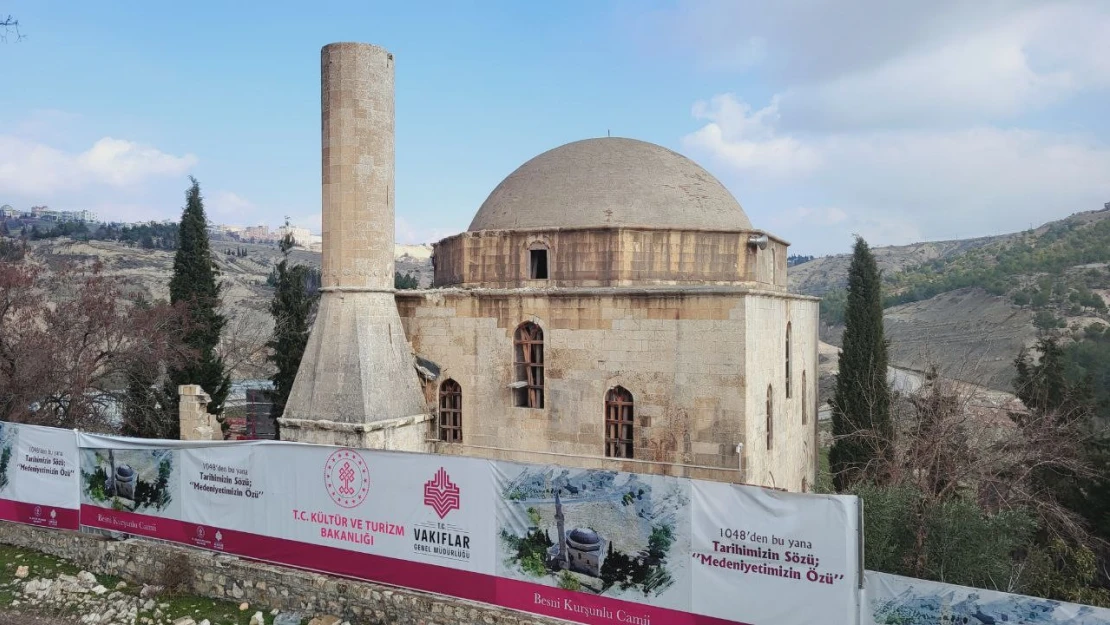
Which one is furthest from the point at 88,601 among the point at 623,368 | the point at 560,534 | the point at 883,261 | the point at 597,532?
the point at 883,261

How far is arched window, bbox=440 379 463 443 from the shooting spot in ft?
41.5

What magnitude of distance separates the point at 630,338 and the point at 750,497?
17.0 ft

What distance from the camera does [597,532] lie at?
7.17m

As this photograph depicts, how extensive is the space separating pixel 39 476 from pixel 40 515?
2.03 ft

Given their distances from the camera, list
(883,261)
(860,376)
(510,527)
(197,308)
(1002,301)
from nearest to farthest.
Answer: (510,527)
(197,308)
(860,376)
(1002,301)
(883,261)

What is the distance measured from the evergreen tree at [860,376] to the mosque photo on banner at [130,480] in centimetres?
1641

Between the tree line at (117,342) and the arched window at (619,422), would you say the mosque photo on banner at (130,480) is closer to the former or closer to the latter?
the tree line at (117,342)

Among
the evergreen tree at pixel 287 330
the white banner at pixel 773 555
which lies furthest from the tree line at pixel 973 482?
the evergreen tree at pixel 287 330

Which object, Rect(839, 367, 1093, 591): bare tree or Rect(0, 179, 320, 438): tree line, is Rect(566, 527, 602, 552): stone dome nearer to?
Rect(839, 367, 1093, 591): bare tree

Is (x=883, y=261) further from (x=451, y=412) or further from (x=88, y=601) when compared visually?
(x=88, y=601)

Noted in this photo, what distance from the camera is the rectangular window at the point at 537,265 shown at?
13.4m

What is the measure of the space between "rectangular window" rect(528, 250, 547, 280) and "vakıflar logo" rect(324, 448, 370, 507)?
19.5 feet

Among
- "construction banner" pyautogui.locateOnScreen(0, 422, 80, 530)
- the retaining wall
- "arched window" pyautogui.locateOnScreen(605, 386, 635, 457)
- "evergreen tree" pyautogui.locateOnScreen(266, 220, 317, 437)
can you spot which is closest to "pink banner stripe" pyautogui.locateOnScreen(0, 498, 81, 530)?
"construction banner" pyautogui.locateOnScreen(0, 422, 80, 530)

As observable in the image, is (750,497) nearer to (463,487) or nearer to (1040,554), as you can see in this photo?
(463,487)
